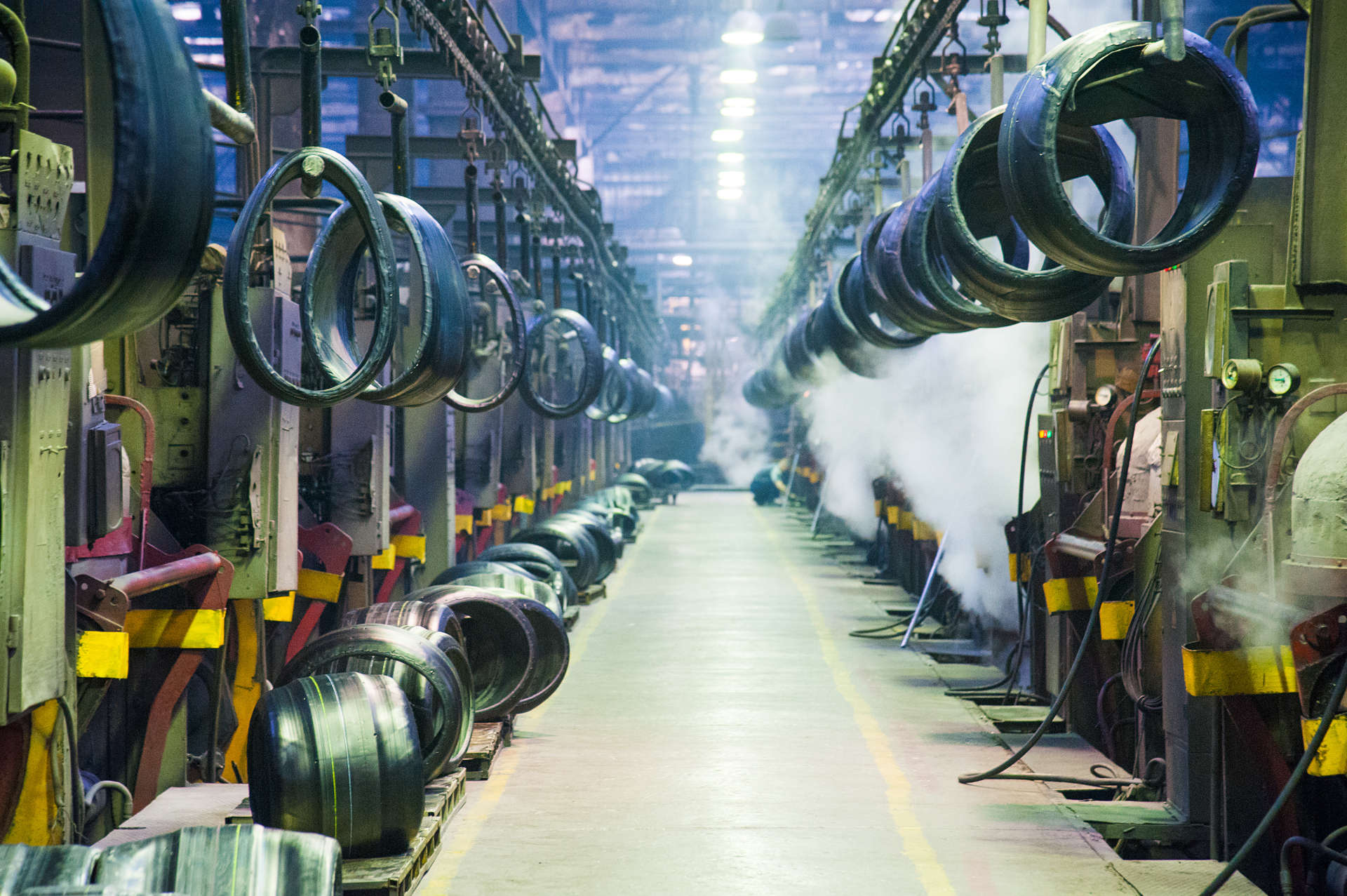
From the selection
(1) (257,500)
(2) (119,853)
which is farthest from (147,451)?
(2) (119,853)

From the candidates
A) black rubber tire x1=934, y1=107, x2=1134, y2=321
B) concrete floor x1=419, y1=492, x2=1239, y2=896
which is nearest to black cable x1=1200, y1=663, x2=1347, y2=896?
concrete floor x1=419, y1=492, x2=1239, y2=896

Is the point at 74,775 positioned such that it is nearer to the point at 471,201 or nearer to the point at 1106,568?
the point at 1106,568

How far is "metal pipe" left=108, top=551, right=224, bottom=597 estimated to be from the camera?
5.89m

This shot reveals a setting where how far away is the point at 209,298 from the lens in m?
7.57

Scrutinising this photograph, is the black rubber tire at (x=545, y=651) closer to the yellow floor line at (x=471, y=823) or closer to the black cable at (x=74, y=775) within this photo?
the yellow floor line at (x=471, y=823)

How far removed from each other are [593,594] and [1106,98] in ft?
36.9

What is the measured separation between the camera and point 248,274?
5.27 m

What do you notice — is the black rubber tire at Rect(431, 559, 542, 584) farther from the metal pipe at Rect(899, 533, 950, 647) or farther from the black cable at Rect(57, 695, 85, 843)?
the black cable at Rect(57, 695, 85, 843)

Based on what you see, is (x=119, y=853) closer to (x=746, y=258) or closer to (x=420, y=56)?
(x=420, y=56)

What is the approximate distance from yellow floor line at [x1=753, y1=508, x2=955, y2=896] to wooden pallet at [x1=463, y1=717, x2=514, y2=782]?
2.28 m

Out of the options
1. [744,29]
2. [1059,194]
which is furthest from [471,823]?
[744,29]

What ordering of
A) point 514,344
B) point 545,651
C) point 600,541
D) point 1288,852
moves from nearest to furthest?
point 1288,852, point 545,651, point 514,344, point 600,541

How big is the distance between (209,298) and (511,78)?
496 centimetres

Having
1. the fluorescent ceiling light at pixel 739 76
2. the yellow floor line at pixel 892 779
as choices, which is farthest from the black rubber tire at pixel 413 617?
the fluorescent ceiling light at pixel 739 76
